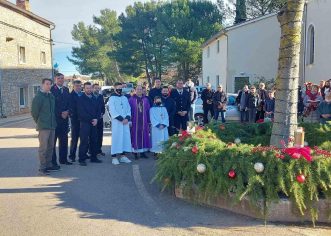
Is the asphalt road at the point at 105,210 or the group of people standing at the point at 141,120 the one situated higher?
the group of people standing at the point at 141,120

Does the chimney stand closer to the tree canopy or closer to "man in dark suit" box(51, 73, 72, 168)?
the tree canopy

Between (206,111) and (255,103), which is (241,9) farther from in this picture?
(255,103)

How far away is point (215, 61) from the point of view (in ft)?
111

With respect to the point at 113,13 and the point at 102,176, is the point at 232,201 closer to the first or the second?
the point at 102,176

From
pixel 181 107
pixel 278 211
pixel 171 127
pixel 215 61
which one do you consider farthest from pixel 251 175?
pixel 215 61

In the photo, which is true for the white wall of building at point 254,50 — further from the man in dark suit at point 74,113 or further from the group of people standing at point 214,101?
the man in dark suit at point 74,113

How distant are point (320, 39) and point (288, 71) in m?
15.9

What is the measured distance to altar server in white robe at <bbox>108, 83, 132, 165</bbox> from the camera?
30.8 feet

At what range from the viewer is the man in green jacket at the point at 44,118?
26.6ft

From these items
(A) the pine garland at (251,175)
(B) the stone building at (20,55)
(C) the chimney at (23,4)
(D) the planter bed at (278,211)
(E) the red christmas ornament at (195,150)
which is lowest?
(D) the planter bed at (278,211)

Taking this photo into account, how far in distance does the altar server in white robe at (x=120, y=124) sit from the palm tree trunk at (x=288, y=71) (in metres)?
3.86

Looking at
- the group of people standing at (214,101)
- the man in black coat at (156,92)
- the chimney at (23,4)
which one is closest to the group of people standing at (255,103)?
the group of people standing at (214,101)

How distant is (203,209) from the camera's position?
5.89 metres

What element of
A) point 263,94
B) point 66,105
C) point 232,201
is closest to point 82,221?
point 232,201
